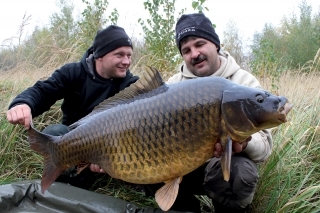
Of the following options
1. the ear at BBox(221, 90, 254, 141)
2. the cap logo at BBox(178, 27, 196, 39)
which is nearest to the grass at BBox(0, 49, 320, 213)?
the ear at BBox(221, 90, 254, 141)

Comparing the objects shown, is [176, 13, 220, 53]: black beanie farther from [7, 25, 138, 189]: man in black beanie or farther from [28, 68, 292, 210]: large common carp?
[28, 68, 292, 210]: large common carp

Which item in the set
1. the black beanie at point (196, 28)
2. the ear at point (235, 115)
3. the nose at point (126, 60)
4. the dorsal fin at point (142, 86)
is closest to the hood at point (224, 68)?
the black beanie at point (196, 28)

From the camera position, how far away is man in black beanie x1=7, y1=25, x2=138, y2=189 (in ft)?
7.63

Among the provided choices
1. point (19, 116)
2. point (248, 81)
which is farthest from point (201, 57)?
point (19, 116)

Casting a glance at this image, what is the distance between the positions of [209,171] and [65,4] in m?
14.4

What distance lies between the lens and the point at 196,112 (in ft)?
4.34

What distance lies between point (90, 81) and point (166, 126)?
1210 mm

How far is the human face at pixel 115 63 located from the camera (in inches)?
93.3

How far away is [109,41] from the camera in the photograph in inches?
95.1

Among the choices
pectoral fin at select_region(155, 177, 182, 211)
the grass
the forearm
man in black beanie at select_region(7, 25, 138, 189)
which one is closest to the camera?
pectoral fin at select_region(155, 177, 182, 211)

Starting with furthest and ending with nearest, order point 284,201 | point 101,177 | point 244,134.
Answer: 1. point 101,177
2. point 284,201
3. point 244,134

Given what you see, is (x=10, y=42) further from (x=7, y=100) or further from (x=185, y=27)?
(x=185, y=27)

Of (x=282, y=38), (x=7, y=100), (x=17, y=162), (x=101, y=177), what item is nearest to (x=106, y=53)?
(x=101, y=177)

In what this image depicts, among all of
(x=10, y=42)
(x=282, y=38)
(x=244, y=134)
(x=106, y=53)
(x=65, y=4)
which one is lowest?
(x=282, y=38)
